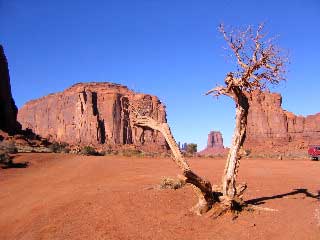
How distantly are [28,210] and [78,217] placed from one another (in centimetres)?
284

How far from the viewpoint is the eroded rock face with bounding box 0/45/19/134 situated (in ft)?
168

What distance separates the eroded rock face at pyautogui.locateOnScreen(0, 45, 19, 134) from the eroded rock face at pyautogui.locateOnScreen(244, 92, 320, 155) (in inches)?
2276

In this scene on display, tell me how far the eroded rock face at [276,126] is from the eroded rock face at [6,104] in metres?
57.8

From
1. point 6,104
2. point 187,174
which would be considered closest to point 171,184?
point 187,174

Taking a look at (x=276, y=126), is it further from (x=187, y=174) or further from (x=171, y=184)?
(x=187, y=174)

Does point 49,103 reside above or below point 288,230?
above

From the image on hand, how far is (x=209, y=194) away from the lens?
10.6m

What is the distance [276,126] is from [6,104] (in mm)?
71323

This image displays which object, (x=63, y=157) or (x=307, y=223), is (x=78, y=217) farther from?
(x=63, y=157)

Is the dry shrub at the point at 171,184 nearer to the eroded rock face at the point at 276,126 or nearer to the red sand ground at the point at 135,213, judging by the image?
the red sand ground at the point at 135,213

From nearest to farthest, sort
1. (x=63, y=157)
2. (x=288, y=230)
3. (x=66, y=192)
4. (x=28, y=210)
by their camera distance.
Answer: (x=288, y=230), (x=28, y=210), (x=66, y=192), (x=63, y=157)

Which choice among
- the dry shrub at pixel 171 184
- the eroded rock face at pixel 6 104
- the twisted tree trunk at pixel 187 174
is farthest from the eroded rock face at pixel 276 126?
the twisted tree trunk at pixel 187 174

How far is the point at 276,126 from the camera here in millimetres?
107562

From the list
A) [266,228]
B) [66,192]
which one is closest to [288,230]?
[266,228]
